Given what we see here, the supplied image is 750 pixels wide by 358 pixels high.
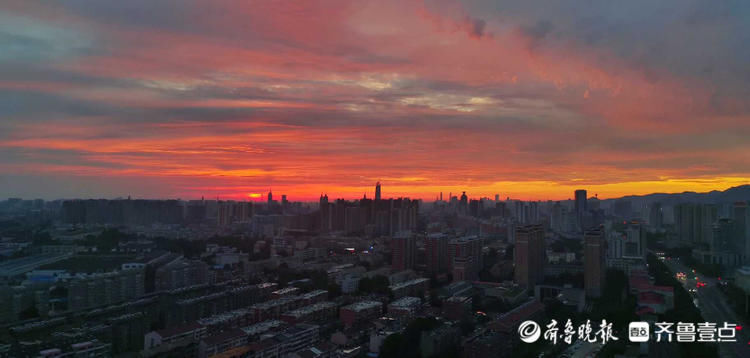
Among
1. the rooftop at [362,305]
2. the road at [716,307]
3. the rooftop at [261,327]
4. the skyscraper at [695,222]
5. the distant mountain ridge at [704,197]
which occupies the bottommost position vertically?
the road at [716,307]

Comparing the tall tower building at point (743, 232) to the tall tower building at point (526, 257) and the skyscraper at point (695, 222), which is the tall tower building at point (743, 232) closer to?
the skyscraper at point (695, 222)

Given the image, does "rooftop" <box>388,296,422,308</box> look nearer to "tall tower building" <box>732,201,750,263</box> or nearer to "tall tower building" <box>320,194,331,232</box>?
"tall tower building" <box>732,201,750,263</box>

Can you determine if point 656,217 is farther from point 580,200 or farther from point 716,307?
point 716,307

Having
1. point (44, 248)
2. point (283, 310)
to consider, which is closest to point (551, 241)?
point (283, 310)

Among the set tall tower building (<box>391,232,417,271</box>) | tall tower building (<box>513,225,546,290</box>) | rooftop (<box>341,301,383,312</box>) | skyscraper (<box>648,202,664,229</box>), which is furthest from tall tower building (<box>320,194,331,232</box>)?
skyscraper (<box>648,202,664,229</box>)

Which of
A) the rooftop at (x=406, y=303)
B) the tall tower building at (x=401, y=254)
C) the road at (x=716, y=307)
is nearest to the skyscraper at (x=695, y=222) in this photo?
the road at (x=716, y=307)

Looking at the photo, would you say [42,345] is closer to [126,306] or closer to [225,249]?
[126,306]

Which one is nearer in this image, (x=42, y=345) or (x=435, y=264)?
(x=42, y=345)
